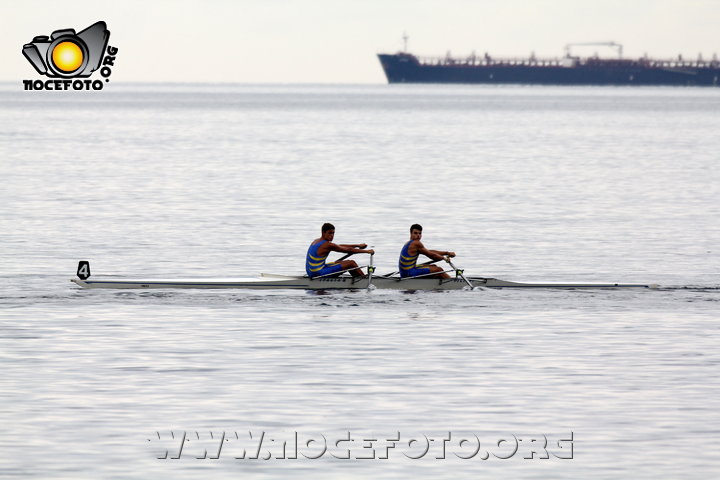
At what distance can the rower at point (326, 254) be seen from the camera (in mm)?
25141

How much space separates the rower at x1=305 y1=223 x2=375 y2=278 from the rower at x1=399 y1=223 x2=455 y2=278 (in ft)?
2.48

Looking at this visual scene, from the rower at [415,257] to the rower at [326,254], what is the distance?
2.48ft

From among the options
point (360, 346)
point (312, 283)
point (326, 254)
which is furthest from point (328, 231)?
point (360, 346)

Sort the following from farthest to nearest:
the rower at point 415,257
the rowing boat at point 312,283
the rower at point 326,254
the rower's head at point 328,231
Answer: the rowing boat at point 312,283, the rower at point 415,257, the rower at point 326,254, the rower's head at point 328,231

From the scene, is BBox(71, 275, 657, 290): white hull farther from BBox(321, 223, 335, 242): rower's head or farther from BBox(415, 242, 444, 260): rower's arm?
BBox(321, 223, 335, 242): rower's head

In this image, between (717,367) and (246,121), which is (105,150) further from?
(717,367)

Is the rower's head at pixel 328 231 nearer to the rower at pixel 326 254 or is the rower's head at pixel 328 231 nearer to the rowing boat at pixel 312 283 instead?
the rower at pixel 326 254

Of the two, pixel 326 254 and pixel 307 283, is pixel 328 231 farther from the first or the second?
pixel 307 283

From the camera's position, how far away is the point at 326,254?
25.7 meters

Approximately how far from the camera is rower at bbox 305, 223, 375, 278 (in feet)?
82.5

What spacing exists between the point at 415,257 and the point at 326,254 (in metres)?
1.71

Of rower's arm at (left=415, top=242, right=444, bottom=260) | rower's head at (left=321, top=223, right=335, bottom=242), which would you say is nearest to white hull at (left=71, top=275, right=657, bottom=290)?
rower's arm at (left=415, top=242, right=444, bottom=260)

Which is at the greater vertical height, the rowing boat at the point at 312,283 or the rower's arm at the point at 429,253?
the rower's arm at the point at 429,253

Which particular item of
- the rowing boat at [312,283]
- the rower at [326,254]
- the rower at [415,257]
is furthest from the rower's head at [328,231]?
the rower at [415,257]
